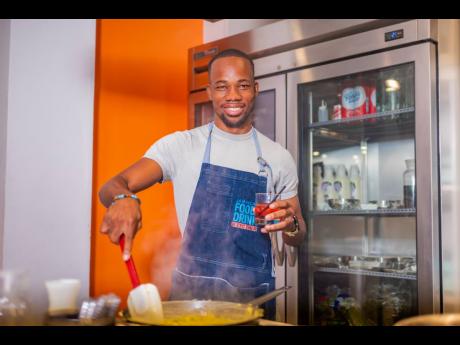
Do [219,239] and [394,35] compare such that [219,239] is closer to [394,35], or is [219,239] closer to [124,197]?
[124,197]

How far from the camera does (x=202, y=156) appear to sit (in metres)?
2.73

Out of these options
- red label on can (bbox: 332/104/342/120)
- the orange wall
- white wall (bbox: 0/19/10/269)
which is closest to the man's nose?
the orange wall

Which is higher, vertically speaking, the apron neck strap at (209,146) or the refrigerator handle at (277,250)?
the apron neck strap at (209,146)

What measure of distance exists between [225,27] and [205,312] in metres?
1.71

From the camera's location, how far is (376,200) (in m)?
2.90

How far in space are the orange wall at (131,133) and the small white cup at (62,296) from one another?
268 mm

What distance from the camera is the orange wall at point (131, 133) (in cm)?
265

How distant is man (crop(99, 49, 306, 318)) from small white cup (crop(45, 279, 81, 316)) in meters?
0.45

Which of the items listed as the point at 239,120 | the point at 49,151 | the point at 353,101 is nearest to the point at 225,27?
the point at 239,120

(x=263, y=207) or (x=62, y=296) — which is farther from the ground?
(x=263, y=207)

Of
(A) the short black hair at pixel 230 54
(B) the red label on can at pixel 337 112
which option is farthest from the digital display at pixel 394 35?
(A) the short black hair at pixel 230 54

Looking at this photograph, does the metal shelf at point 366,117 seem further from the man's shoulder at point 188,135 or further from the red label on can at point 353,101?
the man's shoulder at point 188,135

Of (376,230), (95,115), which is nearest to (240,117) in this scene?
(95,115)
